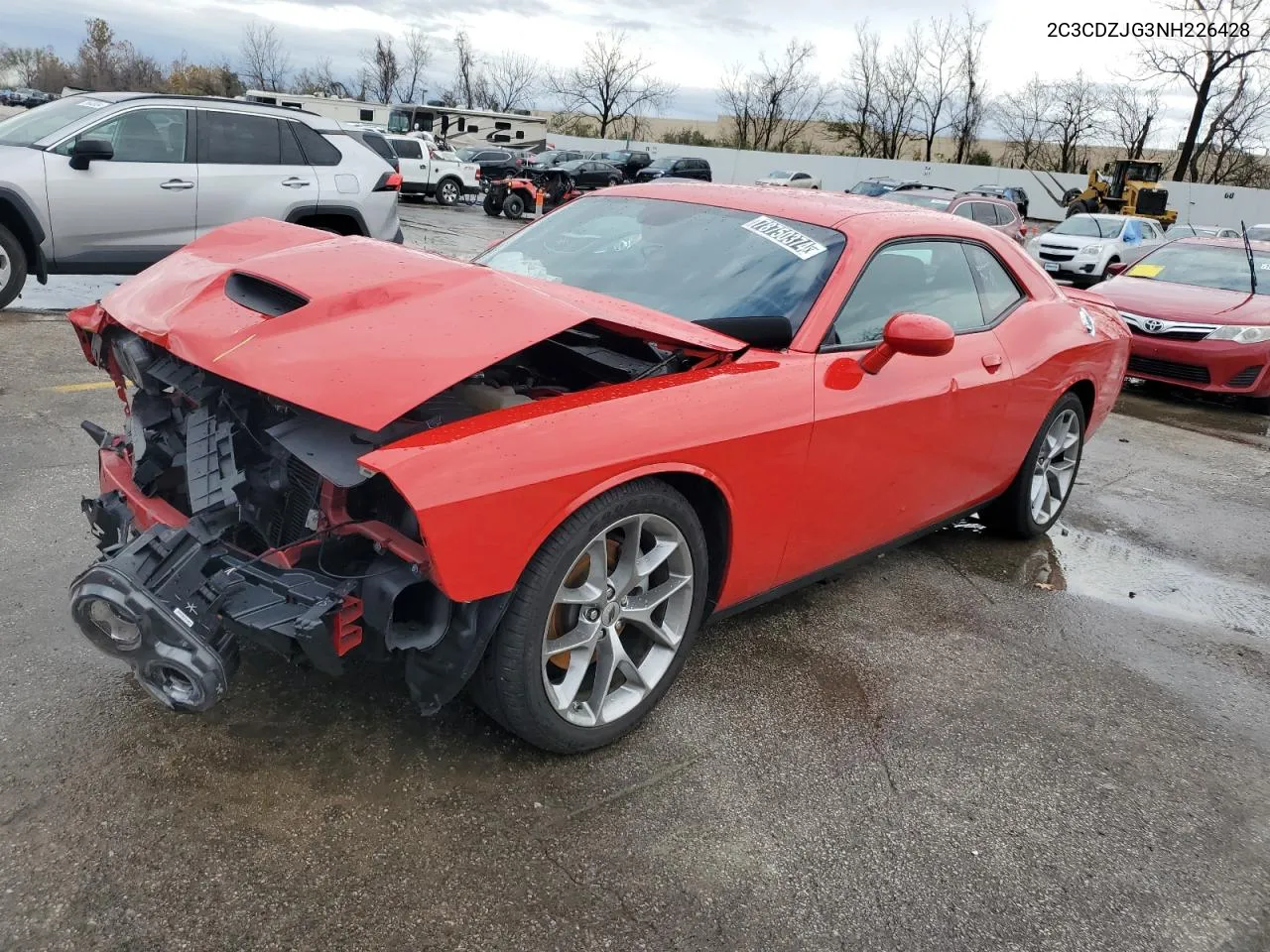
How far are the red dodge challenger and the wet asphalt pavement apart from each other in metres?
0.27

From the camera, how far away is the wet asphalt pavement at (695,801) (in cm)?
200

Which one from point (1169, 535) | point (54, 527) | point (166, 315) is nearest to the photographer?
point (166, 315)

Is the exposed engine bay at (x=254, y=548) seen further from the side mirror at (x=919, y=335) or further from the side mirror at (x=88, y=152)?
the side mirror at (x=88, y=152)

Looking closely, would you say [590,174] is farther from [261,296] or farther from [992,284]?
[261,296]

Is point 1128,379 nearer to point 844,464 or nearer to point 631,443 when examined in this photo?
point 844,464

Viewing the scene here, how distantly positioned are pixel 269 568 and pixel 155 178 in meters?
6.73

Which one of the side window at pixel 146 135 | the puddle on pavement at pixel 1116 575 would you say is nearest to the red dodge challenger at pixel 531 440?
the puddle on pavement at pixel 1116 575

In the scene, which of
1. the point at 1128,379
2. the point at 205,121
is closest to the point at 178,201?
the point at 205,121

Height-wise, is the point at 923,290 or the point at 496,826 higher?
the point at 923,290

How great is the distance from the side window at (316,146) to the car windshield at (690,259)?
5.58 m

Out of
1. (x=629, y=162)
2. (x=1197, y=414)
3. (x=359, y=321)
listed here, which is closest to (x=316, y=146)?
(x=359, y=321)

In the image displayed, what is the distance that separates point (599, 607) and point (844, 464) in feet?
3.40

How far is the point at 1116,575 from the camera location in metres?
4.43

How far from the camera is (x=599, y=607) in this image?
2488mm
